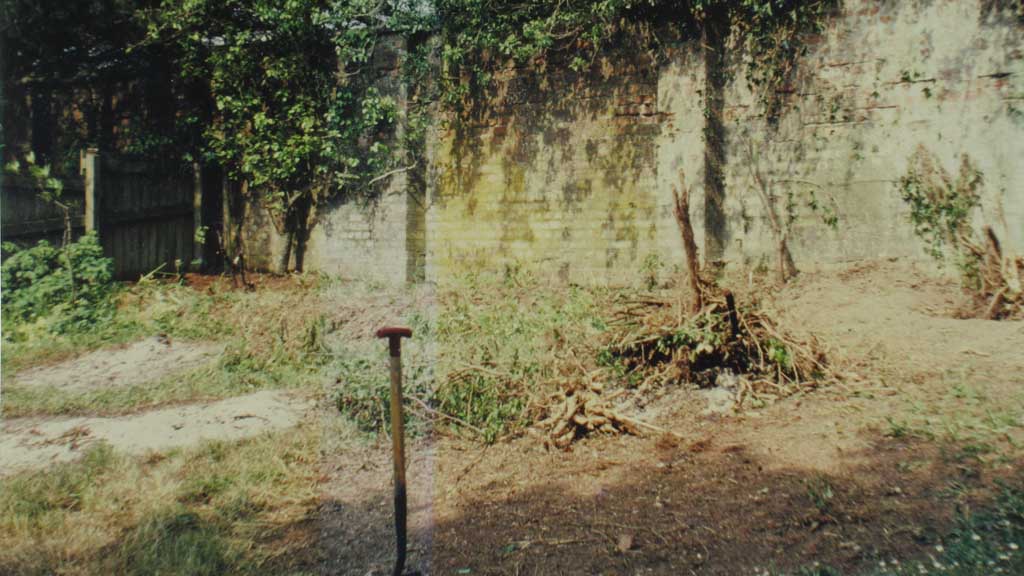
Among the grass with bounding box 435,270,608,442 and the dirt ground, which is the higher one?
the grass with bounding box 435,270,608,442

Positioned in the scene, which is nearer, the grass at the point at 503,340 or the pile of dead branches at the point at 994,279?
the grass at the point at 503,340

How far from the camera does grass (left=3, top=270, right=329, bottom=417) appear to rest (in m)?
5.05

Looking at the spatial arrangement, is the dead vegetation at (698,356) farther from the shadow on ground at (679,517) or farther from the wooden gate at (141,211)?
the wooden gate at (141,211)

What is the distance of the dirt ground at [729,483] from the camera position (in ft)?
8.91

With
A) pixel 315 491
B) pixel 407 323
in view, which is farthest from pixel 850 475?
pixel 407 323

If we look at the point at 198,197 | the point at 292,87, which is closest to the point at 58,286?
the point at 198,197

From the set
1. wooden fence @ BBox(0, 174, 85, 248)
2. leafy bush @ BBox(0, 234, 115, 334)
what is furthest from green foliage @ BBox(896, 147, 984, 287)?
wooden fence @ BBox(0, 174, 85, 248)

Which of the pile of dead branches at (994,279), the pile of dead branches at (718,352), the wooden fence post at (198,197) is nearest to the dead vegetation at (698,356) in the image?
the pile of dead branches at (718,352)

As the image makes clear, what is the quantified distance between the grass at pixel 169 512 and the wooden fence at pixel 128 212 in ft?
15.5

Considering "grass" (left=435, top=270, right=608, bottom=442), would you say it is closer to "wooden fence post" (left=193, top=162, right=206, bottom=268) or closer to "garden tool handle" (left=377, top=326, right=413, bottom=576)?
"garden tool handle" (left=377, top=326, right=413, bottom=576)

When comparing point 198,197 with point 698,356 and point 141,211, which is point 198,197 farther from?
point 698,356

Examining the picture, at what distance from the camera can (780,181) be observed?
7121mm

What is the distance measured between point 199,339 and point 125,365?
2.48ft

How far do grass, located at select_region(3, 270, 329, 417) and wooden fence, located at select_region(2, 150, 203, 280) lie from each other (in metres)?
0.80
